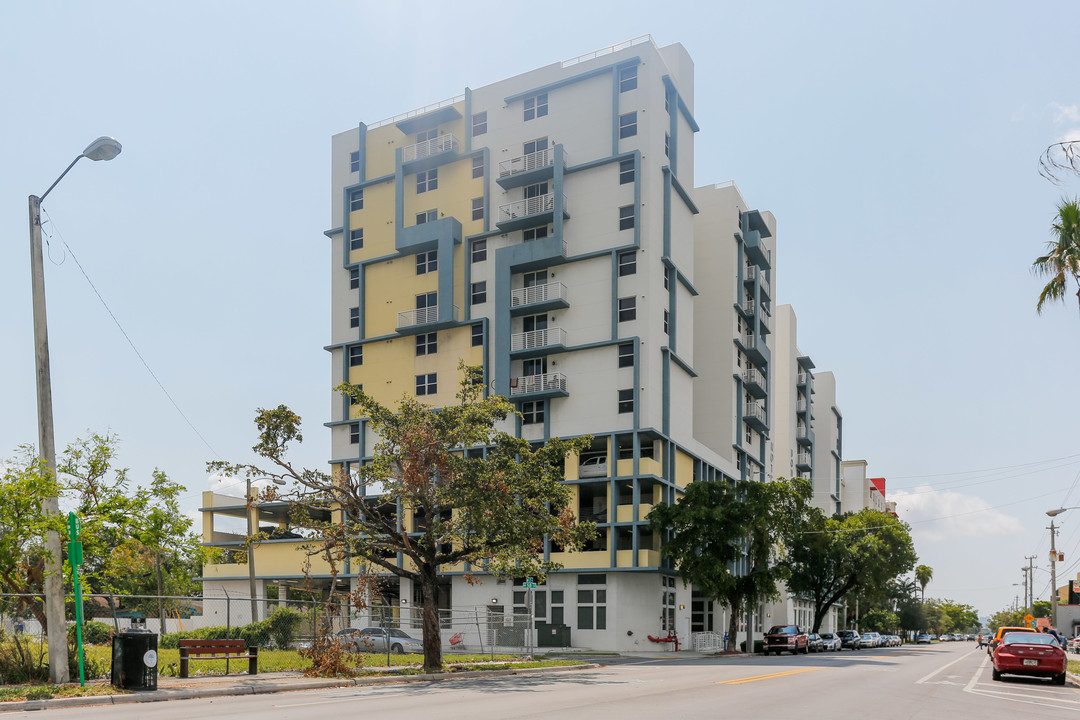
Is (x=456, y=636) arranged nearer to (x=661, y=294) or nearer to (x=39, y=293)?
(x=661, y=294)

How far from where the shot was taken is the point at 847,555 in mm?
69938

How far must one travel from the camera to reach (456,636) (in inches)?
1950

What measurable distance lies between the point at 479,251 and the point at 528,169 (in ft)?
20.4

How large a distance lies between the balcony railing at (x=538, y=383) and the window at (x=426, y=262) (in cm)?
1004

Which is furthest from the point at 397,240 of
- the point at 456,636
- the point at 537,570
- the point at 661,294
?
the point at 537,570

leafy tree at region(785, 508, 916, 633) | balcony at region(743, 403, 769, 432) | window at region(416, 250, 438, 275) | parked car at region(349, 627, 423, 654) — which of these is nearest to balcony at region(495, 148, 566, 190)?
window at region(416, 250, 438, 275)

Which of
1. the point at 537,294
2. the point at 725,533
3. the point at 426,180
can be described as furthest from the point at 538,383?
→ the point at 426,180

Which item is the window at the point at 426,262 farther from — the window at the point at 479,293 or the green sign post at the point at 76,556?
the green sign post at the point at 76,556

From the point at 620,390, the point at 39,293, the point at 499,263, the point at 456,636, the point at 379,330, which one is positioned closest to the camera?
the point at 39,293

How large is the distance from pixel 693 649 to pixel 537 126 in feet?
109

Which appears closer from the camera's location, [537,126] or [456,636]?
[456,636]

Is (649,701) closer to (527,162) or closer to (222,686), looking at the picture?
(222,686)

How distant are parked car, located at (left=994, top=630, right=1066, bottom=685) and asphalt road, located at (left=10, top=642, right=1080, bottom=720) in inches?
22.5

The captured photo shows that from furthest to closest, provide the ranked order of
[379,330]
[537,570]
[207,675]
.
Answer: [379,330] → [537,570] → [207,675]
